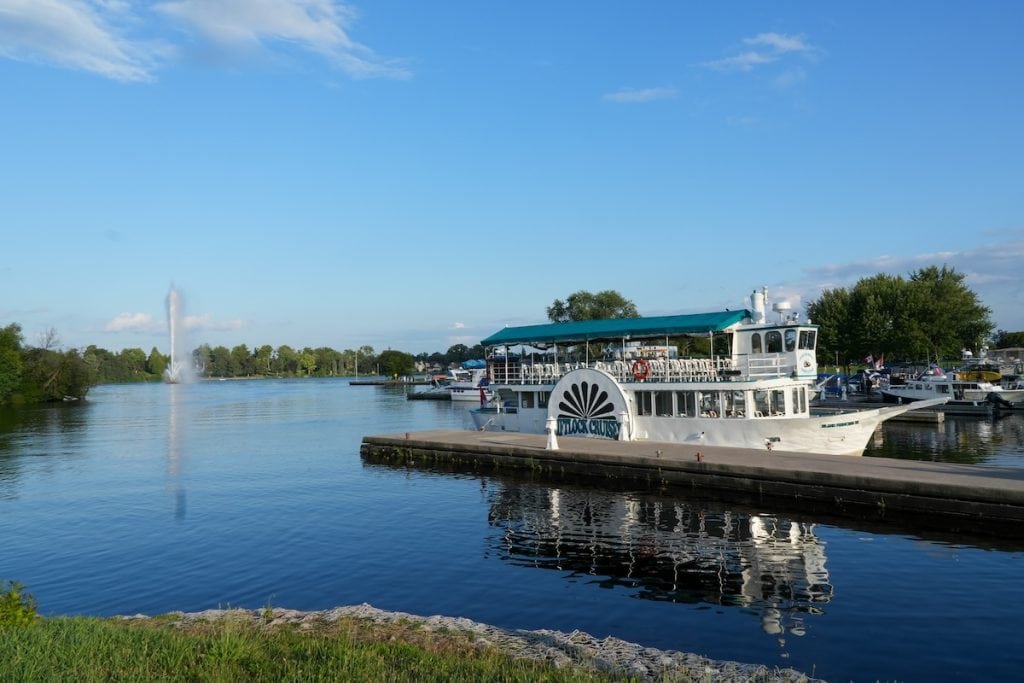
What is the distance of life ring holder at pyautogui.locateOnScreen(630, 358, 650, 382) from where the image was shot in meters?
35.9

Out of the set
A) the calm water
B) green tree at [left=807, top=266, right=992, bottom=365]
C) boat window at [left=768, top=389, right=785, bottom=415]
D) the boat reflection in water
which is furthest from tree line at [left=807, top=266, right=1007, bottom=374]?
the boat reflection in water

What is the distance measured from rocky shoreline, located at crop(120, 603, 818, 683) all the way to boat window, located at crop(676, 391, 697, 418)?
23.2 meters

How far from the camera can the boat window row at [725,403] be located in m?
34.2

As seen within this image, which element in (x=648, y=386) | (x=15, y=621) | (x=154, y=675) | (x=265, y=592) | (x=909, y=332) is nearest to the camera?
(x=154, y=675)

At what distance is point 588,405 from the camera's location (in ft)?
127

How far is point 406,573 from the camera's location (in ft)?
65.0

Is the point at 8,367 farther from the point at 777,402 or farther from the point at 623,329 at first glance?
the point at 777,402

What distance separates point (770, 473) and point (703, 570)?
8965mm

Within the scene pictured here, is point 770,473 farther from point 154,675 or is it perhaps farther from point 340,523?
point 154,675


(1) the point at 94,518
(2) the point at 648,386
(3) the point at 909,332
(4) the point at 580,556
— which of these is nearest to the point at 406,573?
(4) the point at 580,556

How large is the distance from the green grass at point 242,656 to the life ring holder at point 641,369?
24421 mm

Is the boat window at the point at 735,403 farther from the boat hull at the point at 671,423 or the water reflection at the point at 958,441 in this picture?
the water reflection at the point at 958,441

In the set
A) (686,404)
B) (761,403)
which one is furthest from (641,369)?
(761,403)

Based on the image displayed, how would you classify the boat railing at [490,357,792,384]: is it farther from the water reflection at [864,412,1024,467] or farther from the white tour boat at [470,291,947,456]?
the water reflection at [864,412,1024,467]
